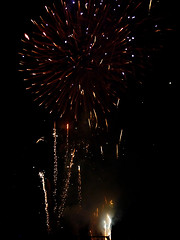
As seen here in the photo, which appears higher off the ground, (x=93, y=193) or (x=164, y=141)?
(x=164, y=141)

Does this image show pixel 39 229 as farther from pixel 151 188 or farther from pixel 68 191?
pixel 151 188

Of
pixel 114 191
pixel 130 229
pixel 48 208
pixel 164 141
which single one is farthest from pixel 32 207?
pixel 164 141

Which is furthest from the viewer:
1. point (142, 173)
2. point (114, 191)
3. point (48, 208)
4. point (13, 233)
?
point (48, 208)

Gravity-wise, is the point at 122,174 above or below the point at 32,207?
above

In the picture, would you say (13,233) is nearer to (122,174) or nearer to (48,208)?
(48,208)

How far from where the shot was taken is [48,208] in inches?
704

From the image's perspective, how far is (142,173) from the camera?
487 inches

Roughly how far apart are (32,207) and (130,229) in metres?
8.03

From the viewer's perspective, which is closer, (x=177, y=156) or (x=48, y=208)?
(x=177, y=156)

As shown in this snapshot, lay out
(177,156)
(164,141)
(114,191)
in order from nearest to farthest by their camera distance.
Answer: (177,156)
(164,141)
(114,191)

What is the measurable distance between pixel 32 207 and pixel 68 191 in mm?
2504

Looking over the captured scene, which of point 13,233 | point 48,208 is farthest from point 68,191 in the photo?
point 13,233

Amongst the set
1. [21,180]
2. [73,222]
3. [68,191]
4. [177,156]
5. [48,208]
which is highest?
[177,156]

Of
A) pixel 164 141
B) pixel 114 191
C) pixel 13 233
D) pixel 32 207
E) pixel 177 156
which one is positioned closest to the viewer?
pixel 177 156
